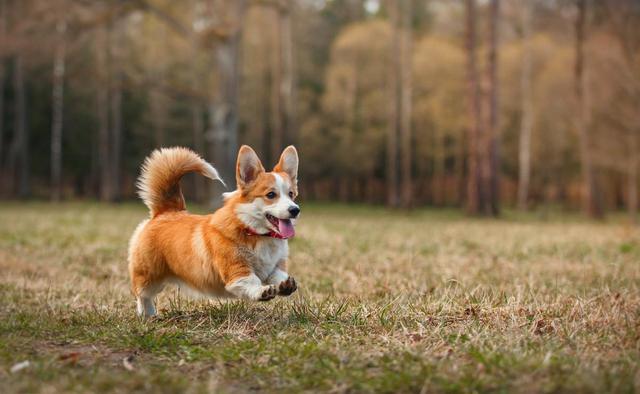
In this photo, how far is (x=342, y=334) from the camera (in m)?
3.83

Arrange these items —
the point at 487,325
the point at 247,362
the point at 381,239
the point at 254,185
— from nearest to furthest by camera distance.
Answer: the point at 247,362 → the point at 487,325 → the point at 254,185 → the point at 381,239

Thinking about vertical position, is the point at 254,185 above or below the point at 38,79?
below

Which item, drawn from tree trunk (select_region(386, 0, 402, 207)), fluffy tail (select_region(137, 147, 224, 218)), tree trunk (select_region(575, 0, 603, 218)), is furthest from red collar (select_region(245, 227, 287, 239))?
tree trunk (select_region(386, 0, 402, 207))

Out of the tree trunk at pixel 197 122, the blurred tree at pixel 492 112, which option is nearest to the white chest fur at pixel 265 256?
the blurred tree at pixel 492 112

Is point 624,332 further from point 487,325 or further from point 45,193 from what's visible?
point 45,193

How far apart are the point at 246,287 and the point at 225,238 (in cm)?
39

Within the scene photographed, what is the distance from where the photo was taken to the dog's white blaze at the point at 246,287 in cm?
409

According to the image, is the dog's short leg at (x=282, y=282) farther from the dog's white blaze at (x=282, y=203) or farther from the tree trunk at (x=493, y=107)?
the tree trunk at (x=493, y=107)

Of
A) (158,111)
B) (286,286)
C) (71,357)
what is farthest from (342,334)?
(158,111)

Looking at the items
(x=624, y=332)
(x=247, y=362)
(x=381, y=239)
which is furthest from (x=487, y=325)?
(x=381, y=239)

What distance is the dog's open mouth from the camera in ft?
14.1

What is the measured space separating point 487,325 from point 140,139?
119ft

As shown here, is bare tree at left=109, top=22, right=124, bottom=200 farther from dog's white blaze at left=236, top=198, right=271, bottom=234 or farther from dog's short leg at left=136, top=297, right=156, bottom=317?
dog's white blaze at left=236, top=198, right=271, bottom=234

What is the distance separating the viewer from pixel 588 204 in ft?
73.3
